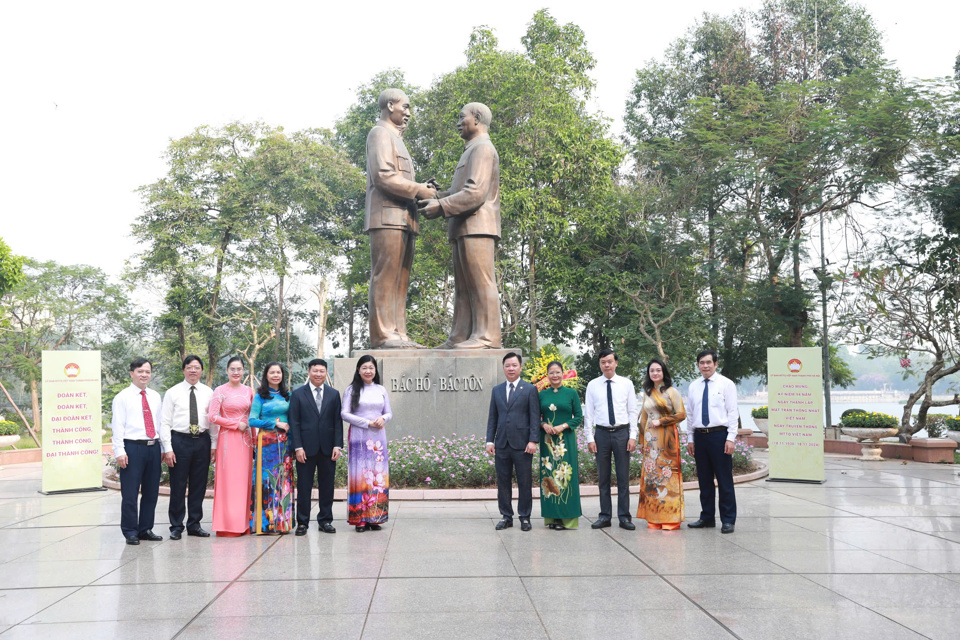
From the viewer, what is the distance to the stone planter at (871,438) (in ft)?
46.7

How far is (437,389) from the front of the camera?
10375 mm

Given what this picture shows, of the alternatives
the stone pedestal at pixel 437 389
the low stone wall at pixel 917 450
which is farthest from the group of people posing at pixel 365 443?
the low stone wall at pixel 917 450

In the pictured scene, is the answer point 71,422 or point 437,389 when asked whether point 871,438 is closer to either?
point 437,389

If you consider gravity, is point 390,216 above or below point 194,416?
above

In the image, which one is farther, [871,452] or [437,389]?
[871,452]

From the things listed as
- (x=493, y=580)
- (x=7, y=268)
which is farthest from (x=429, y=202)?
(x=7, y=268)

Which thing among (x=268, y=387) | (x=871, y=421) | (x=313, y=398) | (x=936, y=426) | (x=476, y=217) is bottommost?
(x=936, y=426)

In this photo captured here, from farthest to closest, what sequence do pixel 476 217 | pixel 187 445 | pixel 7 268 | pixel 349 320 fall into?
pixel 349 320, pixel 7 268, pixel 476 217, pixel 187 445

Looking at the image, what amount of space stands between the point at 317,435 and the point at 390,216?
13.2 feet

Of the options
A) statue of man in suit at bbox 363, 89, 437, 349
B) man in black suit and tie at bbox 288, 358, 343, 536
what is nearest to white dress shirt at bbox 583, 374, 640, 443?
man in black suit and tie at bbox 288, 358, 343, 536

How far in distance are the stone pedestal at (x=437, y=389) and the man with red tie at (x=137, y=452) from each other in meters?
3.52

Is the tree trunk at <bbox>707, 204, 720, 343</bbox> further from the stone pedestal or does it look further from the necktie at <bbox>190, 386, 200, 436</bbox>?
the necktie at <bbox>190, 386, 200, 436</bbox>

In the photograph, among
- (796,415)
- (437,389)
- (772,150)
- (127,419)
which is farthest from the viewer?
(772,150)

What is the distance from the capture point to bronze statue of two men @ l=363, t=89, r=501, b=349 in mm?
10289
